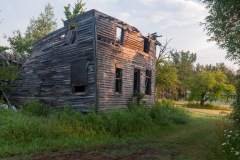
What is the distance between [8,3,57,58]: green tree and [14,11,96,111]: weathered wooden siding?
12.1m

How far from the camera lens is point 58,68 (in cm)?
1680

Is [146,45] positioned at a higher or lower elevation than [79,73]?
higher

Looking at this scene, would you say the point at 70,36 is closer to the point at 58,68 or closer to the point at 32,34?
the point at 58,68

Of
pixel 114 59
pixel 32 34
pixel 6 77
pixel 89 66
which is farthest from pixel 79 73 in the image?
pixel 32 34

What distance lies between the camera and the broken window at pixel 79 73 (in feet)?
49.5

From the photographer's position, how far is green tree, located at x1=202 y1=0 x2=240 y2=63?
30.1 feet

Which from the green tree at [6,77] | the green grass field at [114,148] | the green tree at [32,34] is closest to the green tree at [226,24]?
the green grass field at [114,148]

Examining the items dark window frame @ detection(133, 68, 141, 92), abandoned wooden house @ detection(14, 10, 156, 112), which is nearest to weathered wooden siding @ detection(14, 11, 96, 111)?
abandoned wooden house @ detection(14, 10, 156, 112)

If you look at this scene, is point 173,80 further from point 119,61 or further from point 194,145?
point 194,145

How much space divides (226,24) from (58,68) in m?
10.7

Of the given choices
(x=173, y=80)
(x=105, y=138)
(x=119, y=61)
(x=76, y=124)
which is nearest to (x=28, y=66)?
(x=119, y=61)

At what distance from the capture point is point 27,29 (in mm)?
33688

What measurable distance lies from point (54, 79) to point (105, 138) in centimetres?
747

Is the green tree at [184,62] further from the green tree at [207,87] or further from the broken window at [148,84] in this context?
the broken window at [148,84]
